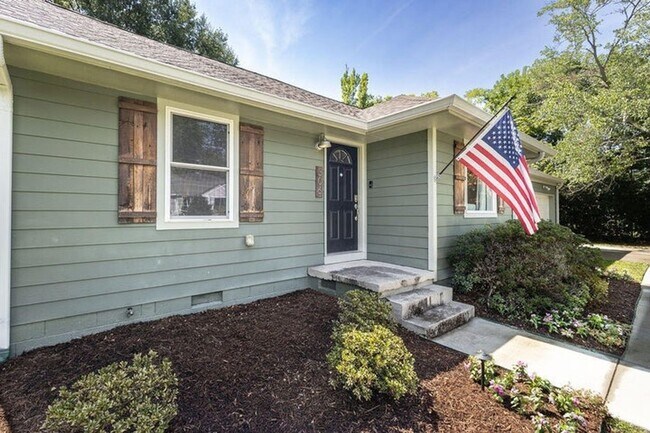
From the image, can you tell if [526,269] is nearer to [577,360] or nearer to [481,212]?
[577,360]

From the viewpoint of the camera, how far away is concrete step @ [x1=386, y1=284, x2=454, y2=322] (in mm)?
3479

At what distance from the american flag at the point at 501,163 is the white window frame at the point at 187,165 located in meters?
2.89

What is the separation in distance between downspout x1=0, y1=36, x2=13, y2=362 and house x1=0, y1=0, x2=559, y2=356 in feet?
0.04

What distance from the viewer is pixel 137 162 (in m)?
3.13

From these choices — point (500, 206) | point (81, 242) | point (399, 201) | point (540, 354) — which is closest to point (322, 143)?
point (399, 201)

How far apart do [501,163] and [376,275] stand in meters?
2.11

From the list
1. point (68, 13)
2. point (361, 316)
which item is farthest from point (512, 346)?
point (68, 13)

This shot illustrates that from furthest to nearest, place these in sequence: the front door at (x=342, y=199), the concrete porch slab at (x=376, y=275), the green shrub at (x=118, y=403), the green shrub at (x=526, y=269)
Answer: the front door at (x=342, y=199), the green shrub at (x=526, y=269), the concrete porch slab at (x=376, y=275), the green shrub at (x=118, y=403)

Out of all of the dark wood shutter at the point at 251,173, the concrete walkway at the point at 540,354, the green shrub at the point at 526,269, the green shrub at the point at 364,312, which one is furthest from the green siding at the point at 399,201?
the dark wood shutter at the point at 251,173

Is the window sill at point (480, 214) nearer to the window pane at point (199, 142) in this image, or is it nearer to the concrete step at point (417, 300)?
the concrete step at point (417, 300)

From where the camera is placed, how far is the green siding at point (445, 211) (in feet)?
15.5

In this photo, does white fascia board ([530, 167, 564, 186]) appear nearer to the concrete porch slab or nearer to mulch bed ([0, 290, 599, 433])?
the concrete porch slab

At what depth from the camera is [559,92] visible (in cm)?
948

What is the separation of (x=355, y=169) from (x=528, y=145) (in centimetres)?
338
